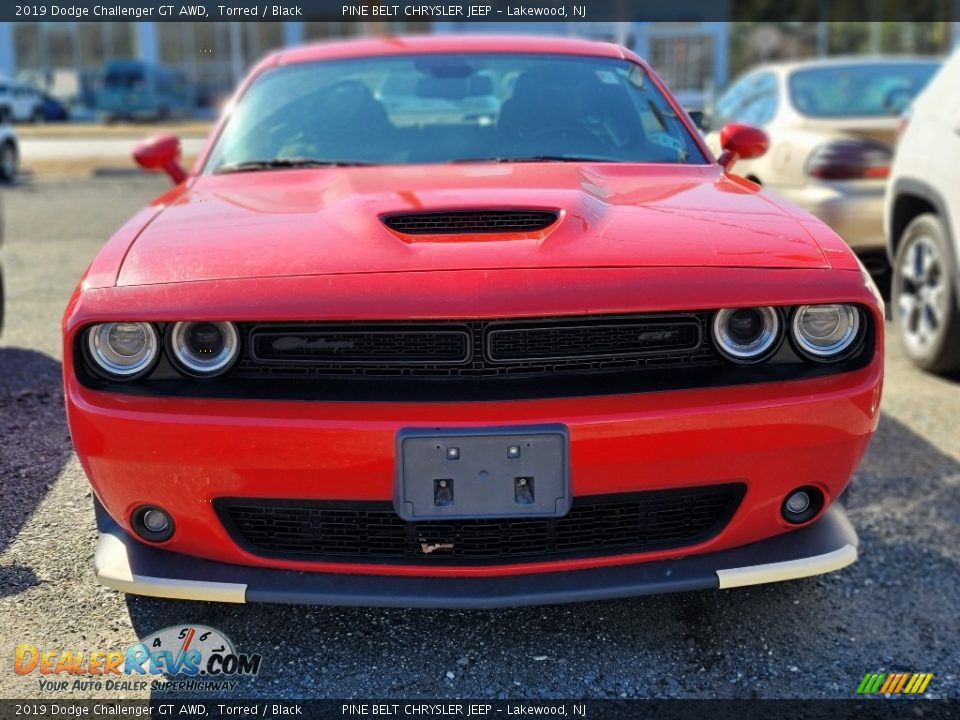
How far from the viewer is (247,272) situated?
222 cm

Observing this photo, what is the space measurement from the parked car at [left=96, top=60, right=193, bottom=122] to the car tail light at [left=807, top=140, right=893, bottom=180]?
3397 centimetres

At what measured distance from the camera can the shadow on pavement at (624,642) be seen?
2.35 metres

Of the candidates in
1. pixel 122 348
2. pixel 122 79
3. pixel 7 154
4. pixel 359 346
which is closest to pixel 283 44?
pixel 122 79

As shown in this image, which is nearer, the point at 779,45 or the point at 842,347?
the point at 842,347

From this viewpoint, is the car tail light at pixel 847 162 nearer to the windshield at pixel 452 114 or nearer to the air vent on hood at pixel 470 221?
the windshield at pixel 452 114

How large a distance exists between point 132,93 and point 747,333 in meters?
37.0

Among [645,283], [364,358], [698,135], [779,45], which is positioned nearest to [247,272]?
[364,358]

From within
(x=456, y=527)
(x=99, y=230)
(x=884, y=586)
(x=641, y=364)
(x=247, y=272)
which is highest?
(x=247, y=272)

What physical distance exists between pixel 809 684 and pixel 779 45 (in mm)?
38984

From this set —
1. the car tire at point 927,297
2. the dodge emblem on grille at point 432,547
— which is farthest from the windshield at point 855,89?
the dodge emblem on grille at point 432,547

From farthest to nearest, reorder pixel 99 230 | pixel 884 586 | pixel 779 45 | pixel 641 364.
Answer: pixel 779 45 < pixel 99 230 < pixel 884 586 < pixel 641 364

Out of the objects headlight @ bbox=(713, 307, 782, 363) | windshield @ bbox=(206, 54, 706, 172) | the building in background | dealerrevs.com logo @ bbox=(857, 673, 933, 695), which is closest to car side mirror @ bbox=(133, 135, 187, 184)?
windshield @ bbox=(206, 54, 706, 172)

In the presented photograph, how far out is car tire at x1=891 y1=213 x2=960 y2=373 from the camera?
471 cm

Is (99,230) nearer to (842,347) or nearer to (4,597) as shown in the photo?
(4,597)
